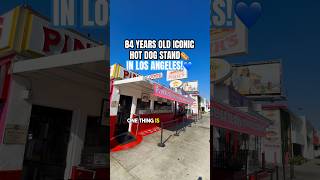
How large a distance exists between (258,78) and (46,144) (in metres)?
19.1

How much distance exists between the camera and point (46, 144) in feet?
34.9

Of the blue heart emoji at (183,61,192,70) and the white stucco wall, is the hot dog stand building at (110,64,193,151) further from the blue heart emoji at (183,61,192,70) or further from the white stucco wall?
the white stucco wall

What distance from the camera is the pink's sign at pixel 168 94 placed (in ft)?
21.0

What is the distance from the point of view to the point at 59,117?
10.8 meters

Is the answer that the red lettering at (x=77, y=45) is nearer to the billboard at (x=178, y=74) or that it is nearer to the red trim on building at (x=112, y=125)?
the red trim on building at (x=112, y=125)

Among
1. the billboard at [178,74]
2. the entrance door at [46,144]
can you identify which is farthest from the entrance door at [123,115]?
the entrance door at [46,144]

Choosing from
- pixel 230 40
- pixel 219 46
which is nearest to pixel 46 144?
pixel 230 40

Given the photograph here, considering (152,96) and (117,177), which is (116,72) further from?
(117,177)

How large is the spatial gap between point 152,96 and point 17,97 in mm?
4166

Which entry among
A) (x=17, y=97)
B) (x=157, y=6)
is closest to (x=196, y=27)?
(x=157, y=6)

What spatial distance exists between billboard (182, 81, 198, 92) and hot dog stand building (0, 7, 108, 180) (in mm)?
2024

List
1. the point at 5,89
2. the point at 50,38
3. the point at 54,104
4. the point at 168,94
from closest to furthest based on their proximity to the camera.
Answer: the point at 168,94
the point at 5,89
the point at 50,38
the point at 54,104

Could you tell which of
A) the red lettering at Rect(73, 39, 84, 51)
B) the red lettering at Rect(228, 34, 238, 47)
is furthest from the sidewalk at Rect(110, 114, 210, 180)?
the red lettering at Rect(228, 34, 238, 47)

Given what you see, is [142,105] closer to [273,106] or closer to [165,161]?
[165,161]
